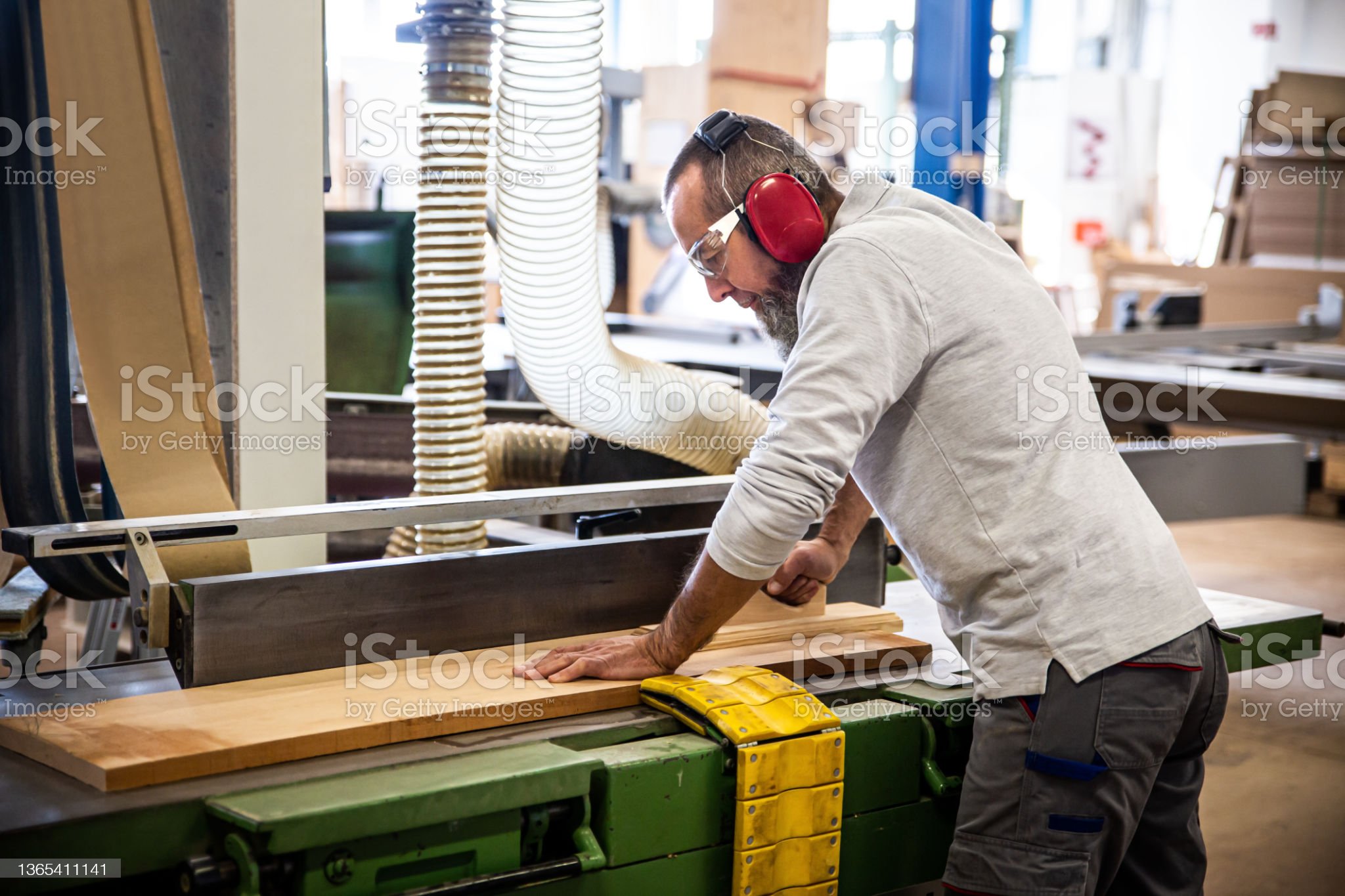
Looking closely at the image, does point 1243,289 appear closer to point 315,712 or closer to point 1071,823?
point 1071,823

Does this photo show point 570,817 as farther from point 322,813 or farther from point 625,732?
point 322,813

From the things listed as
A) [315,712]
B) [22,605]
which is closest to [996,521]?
[315,712]

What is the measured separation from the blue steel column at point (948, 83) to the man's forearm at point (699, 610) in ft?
11.9

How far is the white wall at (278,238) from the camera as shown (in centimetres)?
181

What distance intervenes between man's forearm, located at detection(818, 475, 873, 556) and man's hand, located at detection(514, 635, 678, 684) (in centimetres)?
36

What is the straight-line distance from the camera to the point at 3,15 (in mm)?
1551

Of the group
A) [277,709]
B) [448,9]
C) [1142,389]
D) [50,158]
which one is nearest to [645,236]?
[1142,389]

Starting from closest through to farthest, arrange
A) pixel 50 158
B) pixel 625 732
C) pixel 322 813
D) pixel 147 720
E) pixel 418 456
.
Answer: pixel 322 813 → pixel 147 720 → pixel 625 732 → pixel 50 158 → pixel 418 456

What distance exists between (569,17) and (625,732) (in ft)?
3.23

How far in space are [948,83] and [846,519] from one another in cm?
352

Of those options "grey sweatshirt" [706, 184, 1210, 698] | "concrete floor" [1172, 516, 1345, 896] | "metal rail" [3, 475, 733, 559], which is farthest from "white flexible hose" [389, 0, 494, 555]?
"concrete floor" [1172, 516, 1345, 896]

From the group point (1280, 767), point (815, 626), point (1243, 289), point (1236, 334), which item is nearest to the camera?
point (815, 626)

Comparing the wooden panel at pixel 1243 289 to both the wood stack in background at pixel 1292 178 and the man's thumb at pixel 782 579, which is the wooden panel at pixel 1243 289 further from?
the man's thumb at pixel 782 579

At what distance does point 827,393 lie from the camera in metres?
1.23
